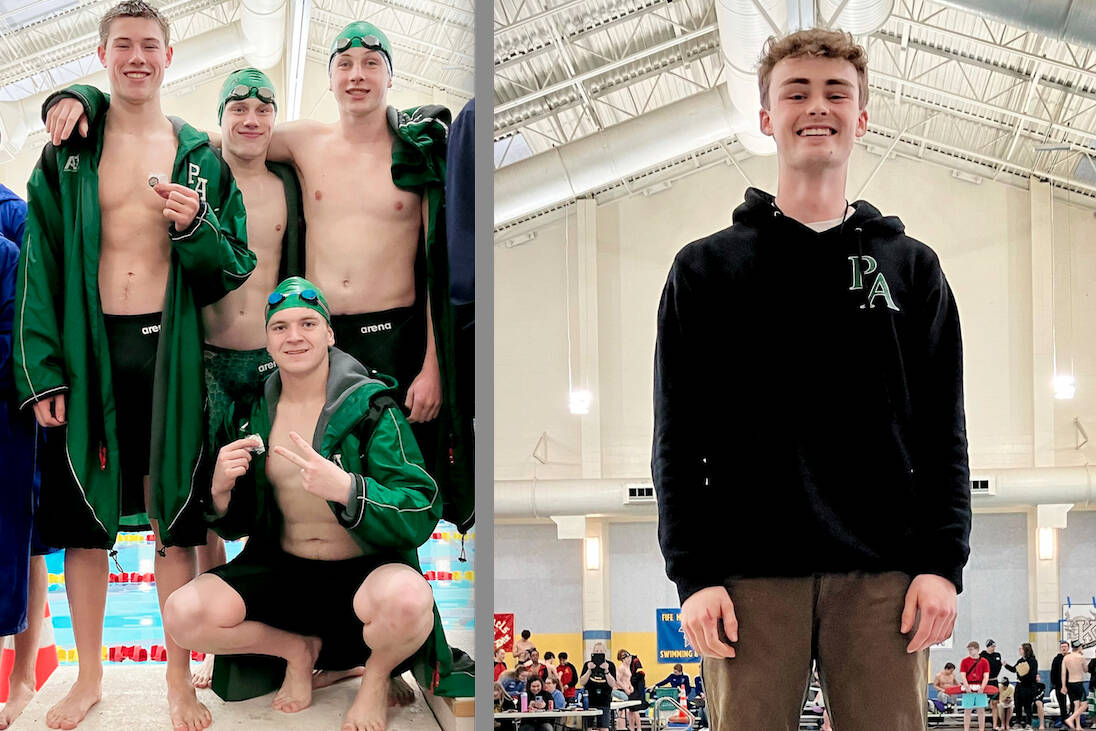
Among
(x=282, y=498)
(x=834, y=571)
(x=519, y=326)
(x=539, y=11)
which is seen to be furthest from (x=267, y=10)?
(x=519, y=326)

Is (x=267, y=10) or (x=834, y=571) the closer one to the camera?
(x=834, y=571)

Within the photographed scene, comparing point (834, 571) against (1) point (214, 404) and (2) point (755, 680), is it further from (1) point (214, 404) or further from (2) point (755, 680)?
(1) point (214, 404)

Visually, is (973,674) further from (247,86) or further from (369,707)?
(247,86)

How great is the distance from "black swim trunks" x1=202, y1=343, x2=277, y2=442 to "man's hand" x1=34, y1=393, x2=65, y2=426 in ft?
1.52

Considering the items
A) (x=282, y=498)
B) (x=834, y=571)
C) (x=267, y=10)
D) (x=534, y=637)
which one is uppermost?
(x=267, y=10)

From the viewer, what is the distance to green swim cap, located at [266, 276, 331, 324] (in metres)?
3.65

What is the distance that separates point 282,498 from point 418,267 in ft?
3.08

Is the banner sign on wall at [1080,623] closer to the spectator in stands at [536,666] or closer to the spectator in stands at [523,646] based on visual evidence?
the spectator in stands at [536,666]

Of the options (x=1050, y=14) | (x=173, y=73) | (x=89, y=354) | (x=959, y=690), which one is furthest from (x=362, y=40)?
(x=959, y=690)

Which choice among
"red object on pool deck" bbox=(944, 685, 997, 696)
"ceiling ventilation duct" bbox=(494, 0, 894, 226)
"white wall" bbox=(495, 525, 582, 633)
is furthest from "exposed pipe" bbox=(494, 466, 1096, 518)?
"ceiling ventilation duct" bbox=(494, 0, 894, 226)

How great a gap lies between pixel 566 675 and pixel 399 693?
4.36m

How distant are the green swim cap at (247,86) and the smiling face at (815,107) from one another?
5.71ft

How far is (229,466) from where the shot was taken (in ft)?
11.8

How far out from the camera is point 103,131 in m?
3.62
